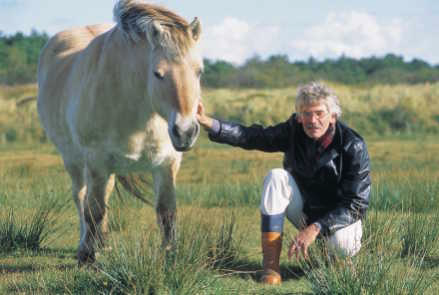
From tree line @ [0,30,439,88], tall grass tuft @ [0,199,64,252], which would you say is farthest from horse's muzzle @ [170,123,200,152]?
tree line @ [0,30,439,88]

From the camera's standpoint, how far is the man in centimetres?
542

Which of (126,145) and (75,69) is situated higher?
(75,69)

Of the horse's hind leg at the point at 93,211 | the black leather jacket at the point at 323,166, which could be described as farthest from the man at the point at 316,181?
the horse's hind leg at the point at 93,211

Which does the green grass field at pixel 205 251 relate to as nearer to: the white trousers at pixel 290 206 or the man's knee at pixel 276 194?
the white trousers at pixel 290 206

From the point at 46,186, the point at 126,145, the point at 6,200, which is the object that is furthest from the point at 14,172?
the point at 126,145

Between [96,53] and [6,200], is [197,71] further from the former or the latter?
[6,200]

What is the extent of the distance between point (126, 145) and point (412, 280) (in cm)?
238

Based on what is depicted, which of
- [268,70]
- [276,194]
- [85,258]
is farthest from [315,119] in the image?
[268,70]

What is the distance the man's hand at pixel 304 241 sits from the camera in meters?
5.08

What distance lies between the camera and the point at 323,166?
5512 millimetres

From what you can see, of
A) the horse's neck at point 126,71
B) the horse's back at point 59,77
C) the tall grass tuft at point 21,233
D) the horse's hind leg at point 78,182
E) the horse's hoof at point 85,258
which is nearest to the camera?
the horse's neck at point 126,71

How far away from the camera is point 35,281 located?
5219 millimetres

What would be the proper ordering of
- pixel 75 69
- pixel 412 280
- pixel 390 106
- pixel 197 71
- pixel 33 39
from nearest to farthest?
pixel 412 280 < pixel 197 71 < pixel 75 69 < pixel 390 106 < pixel 33 39

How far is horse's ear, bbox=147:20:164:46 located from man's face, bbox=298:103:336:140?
1202mm
